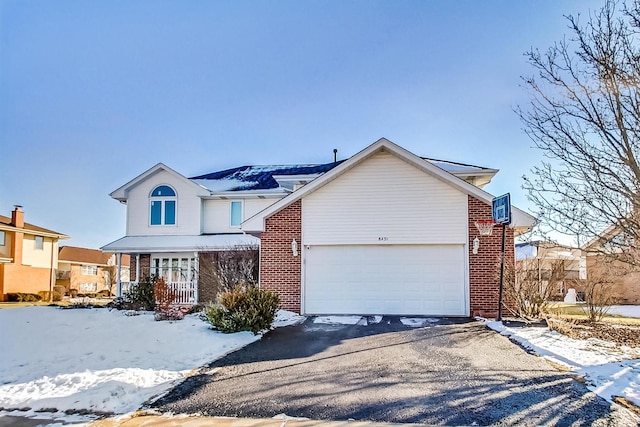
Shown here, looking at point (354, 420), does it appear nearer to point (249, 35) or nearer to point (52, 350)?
point (52, 350)

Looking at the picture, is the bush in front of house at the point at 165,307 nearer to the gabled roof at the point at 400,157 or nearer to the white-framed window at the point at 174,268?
the gabled roof at the point at 400,157

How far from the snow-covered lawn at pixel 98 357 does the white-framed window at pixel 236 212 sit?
8537mm

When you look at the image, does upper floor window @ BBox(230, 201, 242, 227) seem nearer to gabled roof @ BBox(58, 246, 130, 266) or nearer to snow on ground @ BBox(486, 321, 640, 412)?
snow on ground @ BBox(486, 321, 640, 412)

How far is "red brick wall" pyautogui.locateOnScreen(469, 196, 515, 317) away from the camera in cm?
1298

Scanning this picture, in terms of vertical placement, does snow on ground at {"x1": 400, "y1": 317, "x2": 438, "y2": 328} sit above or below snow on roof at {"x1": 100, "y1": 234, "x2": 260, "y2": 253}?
below

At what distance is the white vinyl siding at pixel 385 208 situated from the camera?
44.1 ft

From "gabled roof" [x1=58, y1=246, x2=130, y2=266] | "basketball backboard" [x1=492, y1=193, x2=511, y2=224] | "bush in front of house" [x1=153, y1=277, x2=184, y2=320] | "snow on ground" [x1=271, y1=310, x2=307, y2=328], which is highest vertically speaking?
"basketball backboard" [x1=492, y1=193, x2=511, y2=224]

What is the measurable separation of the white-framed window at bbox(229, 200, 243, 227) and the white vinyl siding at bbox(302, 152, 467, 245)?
7281 millimetres

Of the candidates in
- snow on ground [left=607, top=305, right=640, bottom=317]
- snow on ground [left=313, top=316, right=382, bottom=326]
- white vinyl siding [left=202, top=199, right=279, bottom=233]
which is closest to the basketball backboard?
snow on ground [left=313, top=316, right=382, bottom=326]

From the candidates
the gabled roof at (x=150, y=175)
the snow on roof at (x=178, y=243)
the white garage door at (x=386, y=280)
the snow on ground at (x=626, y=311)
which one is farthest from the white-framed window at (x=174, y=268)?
the snow on ground at (x=626, y=311)

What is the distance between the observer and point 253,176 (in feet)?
76.6

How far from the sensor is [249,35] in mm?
12305

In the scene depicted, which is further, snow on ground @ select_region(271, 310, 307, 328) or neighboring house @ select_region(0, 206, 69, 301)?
neighboring house @ select_region(0, 206, 69, 301)

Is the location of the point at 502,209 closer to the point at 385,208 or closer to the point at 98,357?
the point at 385,208
